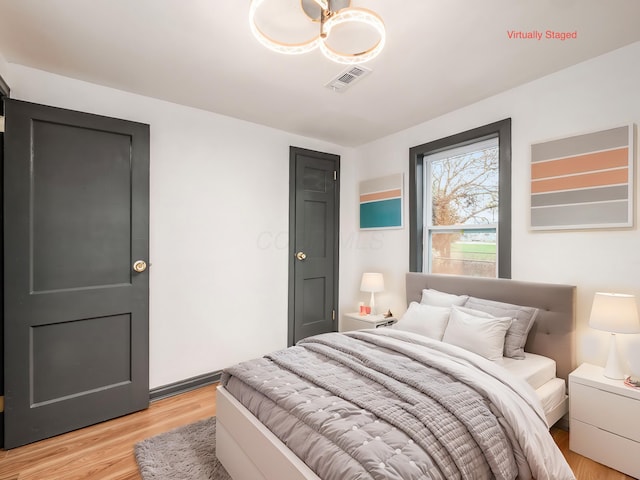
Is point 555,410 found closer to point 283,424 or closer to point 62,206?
point 283,424

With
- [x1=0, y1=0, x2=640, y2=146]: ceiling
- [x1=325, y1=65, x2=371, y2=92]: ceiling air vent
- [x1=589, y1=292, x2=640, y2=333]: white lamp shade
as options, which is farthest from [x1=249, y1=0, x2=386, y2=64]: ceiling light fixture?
[x1=589, y1=292, x2=640, y2=333]: white lamp shade

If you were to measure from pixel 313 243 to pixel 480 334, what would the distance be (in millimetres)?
2042

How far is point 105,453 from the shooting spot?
79.5 inches

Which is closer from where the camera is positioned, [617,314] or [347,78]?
[617,314]

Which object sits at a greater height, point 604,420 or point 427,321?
point 427,321

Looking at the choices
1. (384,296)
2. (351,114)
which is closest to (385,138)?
(351,114)

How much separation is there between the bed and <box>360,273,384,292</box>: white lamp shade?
111cm

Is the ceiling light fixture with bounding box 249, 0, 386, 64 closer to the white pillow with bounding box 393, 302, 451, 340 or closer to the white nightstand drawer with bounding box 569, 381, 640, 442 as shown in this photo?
the white pillow with bounding box 393, 302, 451, 340

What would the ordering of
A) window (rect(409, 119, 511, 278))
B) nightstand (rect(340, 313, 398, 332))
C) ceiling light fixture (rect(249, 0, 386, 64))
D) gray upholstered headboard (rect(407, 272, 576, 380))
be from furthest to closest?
nightstand (rect(340, 313, 398, 332))
window (rect(409, 119, 511, 278))
gray upholstered headboard (rect(407, 272, 576, 380))
ceiling light fixture (rect(249, 0, 386, 64))

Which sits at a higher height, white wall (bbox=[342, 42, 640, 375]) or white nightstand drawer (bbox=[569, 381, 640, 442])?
white wall (bbox=[342, 42, 640, 375])

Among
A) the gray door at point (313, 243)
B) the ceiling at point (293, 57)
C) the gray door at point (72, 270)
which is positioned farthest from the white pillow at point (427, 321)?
the gray door at point (72, 270)

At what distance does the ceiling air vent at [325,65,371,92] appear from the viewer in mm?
2283

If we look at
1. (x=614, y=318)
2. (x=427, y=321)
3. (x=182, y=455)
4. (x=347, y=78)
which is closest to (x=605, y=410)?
(x=614, y=318)

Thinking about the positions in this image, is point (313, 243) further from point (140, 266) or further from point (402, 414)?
point (402, 414)
